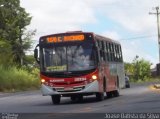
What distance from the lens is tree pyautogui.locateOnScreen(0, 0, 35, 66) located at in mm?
86875

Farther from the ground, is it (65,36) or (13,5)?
(13,5)

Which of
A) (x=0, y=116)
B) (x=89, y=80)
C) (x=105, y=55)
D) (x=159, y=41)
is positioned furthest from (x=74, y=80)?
(x=159, y=41)

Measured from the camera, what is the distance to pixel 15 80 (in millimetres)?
64125

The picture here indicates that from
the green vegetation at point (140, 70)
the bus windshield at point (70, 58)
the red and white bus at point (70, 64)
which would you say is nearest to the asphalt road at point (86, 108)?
the red and white bus at point (70, 64)

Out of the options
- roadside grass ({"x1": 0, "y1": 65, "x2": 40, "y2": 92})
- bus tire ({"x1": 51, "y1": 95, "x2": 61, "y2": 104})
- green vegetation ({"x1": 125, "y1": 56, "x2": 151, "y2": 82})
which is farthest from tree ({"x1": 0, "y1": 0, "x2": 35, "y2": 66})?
bus tire ({"x1": 51, "y1": 95, "x2": 61, "y2": 104})

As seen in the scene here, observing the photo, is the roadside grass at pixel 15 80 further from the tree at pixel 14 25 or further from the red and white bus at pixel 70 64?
the red and white bus at pixel 70 64

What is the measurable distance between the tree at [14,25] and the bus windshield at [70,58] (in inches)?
2319

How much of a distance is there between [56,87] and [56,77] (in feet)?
1.50

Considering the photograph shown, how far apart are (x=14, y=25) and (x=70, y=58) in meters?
60.2

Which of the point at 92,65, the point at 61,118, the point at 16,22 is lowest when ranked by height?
the point at 61,118

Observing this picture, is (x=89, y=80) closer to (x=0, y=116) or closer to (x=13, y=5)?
(x=0, y=116)

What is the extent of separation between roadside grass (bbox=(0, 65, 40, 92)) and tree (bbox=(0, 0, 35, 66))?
723 inches

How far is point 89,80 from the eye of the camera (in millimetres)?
27281

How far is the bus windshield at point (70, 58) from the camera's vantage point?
27.3 m
